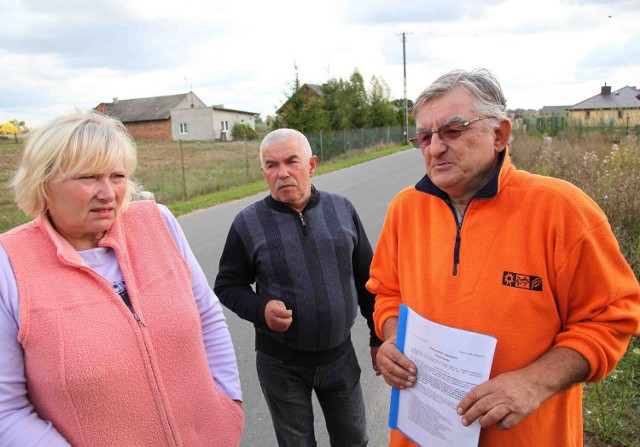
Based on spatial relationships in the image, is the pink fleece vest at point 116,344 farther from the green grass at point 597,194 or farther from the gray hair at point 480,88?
the gray hair at point 480,88

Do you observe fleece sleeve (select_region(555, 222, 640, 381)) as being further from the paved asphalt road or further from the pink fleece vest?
the paved asphalt road

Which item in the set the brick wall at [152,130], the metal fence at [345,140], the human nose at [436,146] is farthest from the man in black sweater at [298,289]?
the brick wall at [152,130]

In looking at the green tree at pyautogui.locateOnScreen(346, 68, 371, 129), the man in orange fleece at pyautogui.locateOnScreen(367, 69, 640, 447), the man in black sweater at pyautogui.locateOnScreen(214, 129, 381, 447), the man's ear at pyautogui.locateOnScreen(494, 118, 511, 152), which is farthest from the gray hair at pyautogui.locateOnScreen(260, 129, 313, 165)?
the green tree at pyautogui.locateOnScreen(346, 68, 371, 129)

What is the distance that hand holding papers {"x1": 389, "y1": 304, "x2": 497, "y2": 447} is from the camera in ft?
4.64

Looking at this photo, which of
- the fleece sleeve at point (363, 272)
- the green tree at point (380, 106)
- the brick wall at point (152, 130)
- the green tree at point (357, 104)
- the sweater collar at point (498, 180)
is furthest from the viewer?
the brick wall at point (152, 130)

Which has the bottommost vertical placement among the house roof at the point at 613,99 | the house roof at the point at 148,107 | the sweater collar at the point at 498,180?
the sweater collar at the point at 498,180

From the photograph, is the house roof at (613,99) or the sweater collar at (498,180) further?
the house roof at (613,99)

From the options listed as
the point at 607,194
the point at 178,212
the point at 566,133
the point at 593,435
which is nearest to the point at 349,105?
the point at 566,133

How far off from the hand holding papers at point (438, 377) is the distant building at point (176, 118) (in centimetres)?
5719

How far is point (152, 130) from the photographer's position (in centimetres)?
5934

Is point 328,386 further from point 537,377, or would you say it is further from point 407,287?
point 537,377

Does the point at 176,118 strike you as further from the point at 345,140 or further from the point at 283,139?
the point at 283,139

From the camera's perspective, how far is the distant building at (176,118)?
186 feet

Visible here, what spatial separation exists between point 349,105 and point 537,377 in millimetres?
32524
